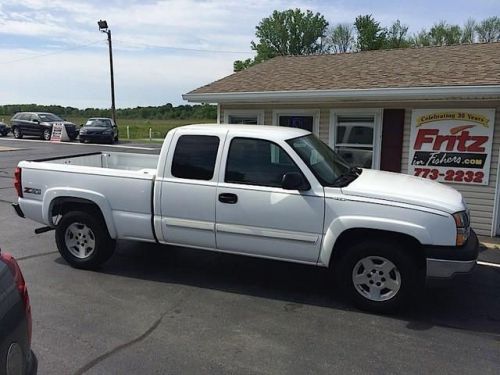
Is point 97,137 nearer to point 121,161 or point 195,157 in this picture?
point 121,161

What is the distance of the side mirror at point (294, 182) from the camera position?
4617 millimetres

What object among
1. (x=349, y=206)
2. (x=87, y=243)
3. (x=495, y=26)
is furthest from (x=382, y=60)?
(x=495, y=26)

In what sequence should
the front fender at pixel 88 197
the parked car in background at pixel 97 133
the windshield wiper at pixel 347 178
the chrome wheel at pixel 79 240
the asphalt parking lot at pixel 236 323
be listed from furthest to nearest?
the parked car in background at pixel 97 133 → the chrome wheel at pixel 79 240 → the front fender at pixel 88 197 → the windshield wiper at pixel 347 178 → the asphalt parking lot at pixel 236 323

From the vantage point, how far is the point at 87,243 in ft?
18.8

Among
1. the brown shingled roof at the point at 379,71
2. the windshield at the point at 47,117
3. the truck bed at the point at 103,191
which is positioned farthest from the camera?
the windshield at the point at 47,117

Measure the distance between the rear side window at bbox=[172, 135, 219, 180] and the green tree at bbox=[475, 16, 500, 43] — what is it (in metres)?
48.9

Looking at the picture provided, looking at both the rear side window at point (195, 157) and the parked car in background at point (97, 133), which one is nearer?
the rear side window at point (195, 157)

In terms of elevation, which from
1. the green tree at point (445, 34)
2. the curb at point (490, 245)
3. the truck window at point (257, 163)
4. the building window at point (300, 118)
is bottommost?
the curb at point (490, 245)

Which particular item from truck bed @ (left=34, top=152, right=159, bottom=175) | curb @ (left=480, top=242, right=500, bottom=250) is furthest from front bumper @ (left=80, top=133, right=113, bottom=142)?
curb @ (left=480, top=242, right=500, bottom=250)

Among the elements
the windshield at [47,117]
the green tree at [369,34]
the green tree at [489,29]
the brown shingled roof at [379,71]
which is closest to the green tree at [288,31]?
the green tree at [369,34]

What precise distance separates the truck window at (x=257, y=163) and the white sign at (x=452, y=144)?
433 centimetres

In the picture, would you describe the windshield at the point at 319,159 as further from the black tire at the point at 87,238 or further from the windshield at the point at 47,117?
the windshield at the point at 47,117

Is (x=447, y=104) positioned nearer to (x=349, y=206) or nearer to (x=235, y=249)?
(x=349, y=206)

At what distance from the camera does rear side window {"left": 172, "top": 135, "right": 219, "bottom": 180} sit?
5152 mm
